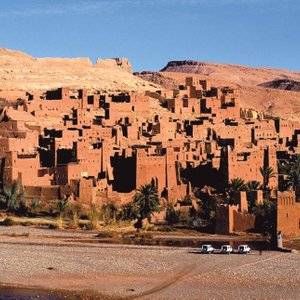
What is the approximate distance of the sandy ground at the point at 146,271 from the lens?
94.5ft

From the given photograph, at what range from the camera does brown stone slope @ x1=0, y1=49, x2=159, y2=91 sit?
7688 centimetres

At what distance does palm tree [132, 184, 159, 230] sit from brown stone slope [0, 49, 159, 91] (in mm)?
30272

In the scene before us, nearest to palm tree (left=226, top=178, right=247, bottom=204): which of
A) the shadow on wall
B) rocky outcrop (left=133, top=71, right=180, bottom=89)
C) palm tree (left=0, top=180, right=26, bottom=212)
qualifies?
the shadow on wall

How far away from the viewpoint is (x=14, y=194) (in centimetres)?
4366

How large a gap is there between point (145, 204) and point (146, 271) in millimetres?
10693

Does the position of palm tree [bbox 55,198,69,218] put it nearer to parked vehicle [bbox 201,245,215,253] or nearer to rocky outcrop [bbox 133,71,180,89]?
parked vehicle [bbox 201,245,215,253]

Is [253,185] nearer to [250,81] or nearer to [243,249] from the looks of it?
[243,249]

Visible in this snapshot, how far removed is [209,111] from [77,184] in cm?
2184

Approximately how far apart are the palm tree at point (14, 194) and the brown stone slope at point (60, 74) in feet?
92.3

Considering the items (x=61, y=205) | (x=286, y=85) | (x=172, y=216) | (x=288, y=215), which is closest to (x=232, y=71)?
(x=286, y=85)

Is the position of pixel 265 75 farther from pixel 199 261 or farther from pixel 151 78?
pixel 199 261

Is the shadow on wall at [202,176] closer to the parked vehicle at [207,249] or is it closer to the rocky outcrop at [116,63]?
the parked vehicle at [207,249]

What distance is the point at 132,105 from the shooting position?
60062 mm

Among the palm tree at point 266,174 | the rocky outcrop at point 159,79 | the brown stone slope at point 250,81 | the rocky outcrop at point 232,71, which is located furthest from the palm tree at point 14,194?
the rocky outcrop at point 232,71
